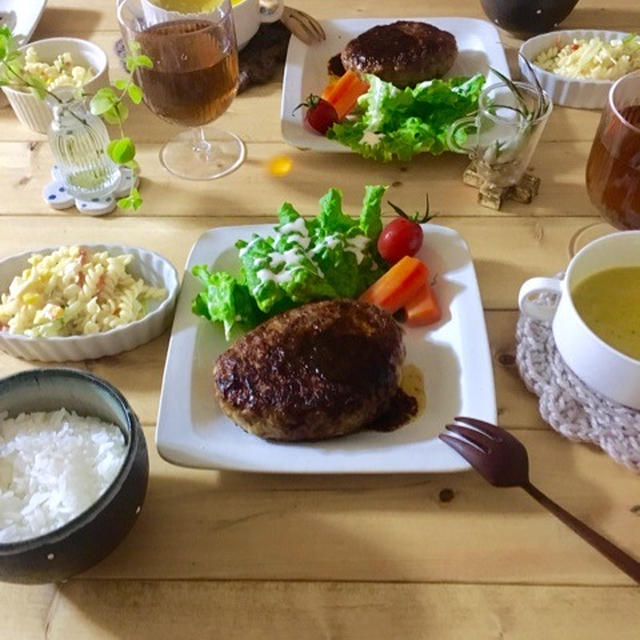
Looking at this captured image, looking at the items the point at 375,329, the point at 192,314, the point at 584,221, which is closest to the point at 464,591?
the point at 375,329

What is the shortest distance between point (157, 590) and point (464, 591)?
36 cm

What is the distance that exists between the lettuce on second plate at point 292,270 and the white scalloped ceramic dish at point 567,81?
63 cm

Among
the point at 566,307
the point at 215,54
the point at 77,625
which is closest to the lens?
the point at 77,625

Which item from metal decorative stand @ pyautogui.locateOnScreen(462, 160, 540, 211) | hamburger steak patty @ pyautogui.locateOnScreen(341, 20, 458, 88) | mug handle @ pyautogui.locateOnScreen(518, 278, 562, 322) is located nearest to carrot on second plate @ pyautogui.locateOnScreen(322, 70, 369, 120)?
hamburger steak patty @ pyautogui.locateOnScreen(341, 20, 458, 88)

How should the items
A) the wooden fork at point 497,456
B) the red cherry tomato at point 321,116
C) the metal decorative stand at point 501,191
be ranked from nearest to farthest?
the wooden fork at point 497,456
the metal decorative stand at point 501,191
the red cherry tomato at point 321,116

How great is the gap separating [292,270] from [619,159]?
53cm

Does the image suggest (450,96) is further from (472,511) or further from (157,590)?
(157,590)

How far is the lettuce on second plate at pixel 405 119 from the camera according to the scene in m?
1.40

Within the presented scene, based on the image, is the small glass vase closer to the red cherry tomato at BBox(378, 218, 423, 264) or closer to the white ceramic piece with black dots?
the white ceramic piece with black dots

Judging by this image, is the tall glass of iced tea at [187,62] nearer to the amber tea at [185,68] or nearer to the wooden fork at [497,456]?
the amber tea at [185,68]

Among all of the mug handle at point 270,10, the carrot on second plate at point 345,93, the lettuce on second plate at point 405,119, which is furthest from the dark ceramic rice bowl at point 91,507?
the mug handle at point 270,10

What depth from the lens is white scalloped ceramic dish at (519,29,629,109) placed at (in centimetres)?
150

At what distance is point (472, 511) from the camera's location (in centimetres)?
92

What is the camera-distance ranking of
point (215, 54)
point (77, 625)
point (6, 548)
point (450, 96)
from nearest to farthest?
point (6, 548)
point (77, 625)
point (215, 54)
point (450, 96)
